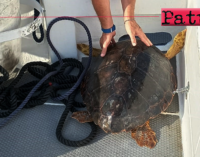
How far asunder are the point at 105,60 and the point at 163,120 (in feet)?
1.28

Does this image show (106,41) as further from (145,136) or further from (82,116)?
(145,136)

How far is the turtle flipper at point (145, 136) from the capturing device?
3.74 ft

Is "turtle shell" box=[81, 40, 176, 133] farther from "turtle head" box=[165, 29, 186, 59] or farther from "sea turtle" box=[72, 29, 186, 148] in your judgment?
"turtle head" box=[165, 29, 186, 59]

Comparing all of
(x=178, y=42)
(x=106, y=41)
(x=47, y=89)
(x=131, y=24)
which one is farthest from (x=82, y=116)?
(x=178, y=42)

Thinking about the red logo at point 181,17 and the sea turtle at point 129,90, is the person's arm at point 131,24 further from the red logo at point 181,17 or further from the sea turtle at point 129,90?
the red logo at point 181,17

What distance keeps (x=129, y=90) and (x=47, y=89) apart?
0.44 metres

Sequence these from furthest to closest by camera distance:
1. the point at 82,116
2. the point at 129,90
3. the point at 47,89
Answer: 1. the point at 47,89
2. the point at 82,116
3. the point at 129,90

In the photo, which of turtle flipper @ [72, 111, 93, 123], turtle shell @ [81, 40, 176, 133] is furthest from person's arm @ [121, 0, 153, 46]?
turtle flipper @ [72, 111, 93, 123]

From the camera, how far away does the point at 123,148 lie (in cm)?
115

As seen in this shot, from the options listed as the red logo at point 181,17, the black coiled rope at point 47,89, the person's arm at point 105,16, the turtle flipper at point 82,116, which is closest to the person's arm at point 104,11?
the person's arm at point 105,16

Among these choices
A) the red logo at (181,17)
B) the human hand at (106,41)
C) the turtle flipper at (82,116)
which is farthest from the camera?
the human hand at (106,41)

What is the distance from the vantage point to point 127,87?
1.14 m

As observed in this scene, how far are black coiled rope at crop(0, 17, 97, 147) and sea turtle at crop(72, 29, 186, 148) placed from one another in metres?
0.08

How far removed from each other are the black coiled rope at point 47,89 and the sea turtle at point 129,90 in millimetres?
79
